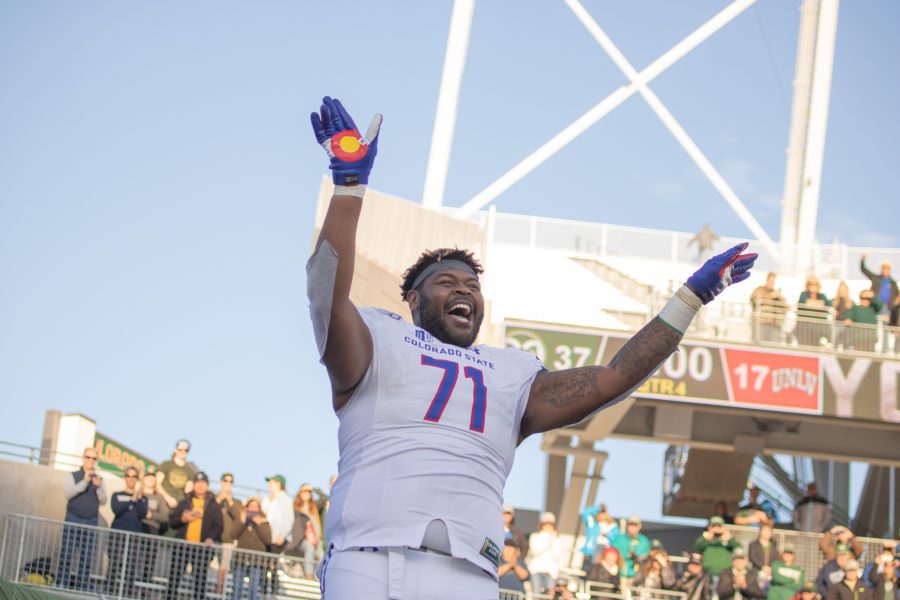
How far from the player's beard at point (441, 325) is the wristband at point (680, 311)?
0.63m

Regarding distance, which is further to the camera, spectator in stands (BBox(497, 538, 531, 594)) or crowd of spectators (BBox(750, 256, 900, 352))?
crowd of spectators (BBox(750, 256, 900, 352))

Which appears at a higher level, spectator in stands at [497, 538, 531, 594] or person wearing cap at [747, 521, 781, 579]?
person wearing cap at [747, 521, 781, 579]

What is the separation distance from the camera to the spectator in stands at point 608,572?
1503cm

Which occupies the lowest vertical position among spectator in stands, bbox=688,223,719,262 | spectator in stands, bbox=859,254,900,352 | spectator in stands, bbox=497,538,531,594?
spectator in stands, bbox=497,538,531,594

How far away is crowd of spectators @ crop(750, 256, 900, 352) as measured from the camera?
69.9ft

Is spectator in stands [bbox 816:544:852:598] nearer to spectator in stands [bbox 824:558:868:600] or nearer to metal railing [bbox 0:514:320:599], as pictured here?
spectator in stands [bbox 824:558:868:600]

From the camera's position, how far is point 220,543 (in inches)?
538

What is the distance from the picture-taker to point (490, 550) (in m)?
4.27

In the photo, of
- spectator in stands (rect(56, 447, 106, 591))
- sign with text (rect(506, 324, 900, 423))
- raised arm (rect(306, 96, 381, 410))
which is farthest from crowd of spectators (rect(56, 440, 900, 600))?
raised arm (rect(306, 96, 381, 410))

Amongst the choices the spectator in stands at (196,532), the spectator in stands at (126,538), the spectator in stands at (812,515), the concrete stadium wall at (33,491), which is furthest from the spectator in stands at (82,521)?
the spectator in stands at (812,515)

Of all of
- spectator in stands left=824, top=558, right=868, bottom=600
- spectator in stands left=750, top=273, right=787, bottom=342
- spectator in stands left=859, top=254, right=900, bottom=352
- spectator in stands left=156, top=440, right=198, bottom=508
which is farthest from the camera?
spectator in stands left=750, top=273, right=787, bottom=342

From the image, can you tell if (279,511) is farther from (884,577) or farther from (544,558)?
(884,577)

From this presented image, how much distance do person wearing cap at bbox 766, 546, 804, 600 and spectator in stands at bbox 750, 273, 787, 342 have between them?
690 cm

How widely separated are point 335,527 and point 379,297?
19.2 m
